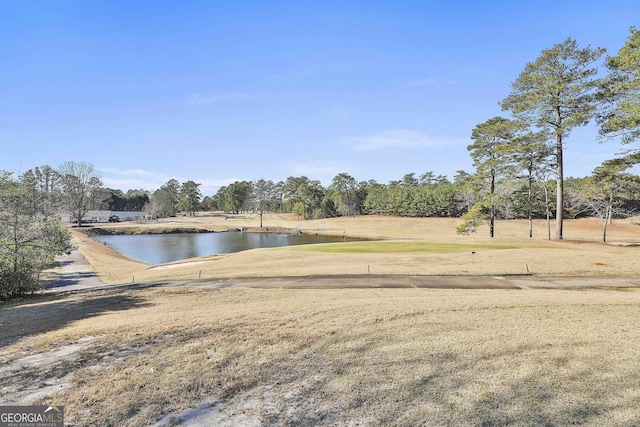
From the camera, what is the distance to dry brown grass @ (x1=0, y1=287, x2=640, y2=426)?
15.4 feet

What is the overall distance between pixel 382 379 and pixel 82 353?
20.3 feet

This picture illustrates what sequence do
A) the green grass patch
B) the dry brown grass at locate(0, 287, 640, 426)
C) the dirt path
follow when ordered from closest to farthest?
the dry brown grass at locate(0, 287, 640, 426), the dirt path, the green grass patch

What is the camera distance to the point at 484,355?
6152mm

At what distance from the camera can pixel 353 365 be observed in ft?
19.5

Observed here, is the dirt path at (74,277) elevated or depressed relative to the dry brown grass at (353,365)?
depressed

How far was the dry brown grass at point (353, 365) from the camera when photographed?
468cm

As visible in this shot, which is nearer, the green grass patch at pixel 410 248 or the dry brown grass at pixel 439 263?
the dry brown grass at pixel 439 263

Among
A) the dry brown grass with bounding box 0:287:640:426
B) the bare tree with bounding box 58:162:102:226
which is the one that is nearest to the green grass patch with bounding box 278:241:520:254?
the dry brown grass with bounding box 0:287:640:426

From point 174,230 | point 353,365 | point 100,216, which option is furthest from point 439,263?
point 100,216

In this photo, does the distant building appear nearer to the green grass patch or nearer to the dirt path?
→ the dirt path

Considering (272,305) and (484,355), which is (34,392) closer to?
(272,305)

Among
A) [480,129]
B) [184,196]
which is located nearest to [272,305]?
[480,129]

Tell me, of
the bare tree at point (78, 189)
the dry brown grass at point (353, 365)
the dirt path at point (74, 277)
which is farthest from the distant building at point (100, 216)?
the dry brown grass at point (353, 365)

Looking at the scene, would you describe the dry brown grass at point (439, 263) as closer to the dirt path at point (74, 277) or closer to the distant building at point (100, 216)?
the dirt path at point (74, 277)
